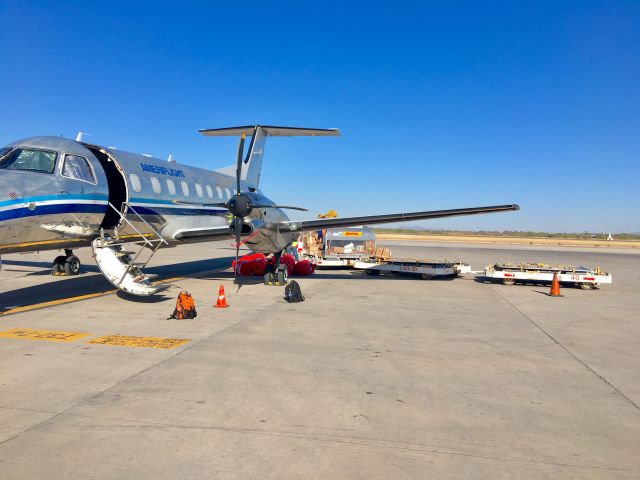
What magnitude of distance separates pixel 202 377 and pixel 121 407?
1210 millimetres

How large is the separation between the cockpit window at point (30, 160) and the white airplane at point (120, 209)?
19mm

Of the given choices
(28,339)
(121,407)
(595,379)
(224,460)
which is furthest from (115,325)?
(595,379)

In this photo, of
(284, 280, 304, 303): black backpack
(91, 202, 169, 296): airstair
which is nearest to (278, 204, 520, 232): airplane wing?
(284, 280, 304, 303): black backpack

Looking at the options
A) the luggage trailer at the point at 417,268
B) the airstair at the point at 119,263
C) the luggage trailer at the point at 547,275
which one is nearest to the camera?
the airstair at the point at 119,263

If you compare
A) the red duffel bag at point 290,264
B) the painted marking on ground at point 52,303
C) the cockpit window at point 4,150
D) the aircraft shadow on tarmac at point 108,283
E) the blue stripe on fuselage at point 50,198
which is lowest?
the painted marking on ground at point 52,303

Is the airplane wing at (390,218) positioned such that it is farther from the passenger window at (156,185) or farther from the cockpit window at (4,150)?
the cockpit window at (4,150)

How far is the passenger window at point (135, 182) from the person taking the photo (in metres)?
12.7

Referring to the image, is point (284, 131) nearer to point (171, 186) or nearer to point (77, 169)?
point (171, 186)

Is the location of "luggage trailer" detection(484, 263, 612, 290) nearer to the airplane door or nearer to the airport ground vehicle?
the airport ground vehicle

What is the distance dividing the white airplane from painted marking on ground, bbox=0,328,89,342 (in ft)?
6.71

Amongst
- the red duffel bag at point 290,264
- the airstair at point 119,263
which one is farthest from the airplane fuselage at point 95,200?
the red duffel bag at point 290,264

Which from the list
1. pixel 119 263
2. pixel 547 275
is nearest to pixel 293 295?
pixel 119 263

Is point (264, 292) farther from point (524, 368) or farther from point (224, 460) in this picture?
point (224, 460)

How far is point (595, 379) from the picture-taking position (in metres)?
6.43
